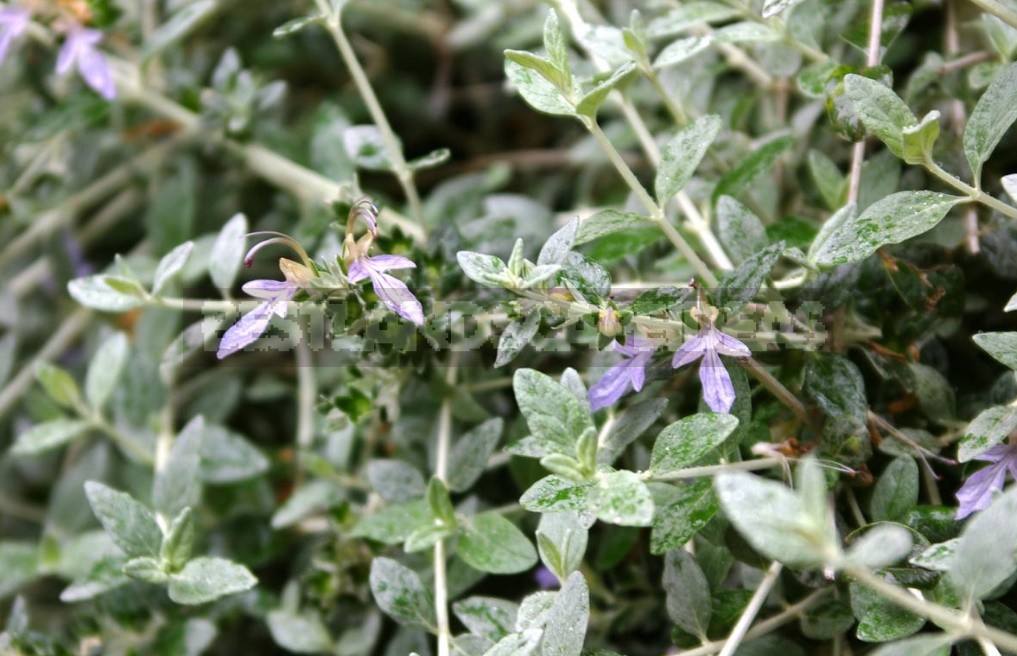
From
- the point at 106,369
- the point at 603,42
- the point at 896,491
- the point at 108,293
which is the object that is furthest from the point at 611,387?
the point at 106,369

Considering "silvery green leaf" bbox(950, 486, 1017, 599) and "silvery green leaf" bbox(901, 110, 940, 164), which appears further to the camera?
"silvery green leaf" bbox(901, 110, 940, 164)

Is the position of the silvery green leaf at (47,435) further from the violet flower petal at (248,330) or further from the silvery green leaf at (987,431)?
the silvery green leaf at (987,431)

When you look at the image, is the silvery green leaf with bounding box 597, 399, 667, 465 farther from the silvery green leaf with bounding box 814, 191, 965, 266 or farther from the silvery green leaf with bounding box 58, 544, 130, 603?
the silvery green leaf with bounding box 58, 544, 130, 603

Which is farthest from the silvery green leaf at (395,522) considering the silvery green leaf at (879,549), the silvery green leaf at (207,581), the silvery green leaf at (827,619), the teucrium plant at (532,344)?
the silvery green leaf at (879,549)

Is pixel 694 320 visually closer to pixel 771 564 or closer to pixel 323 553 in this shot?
pixel 771 564

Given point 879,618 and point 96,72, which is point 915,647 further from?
point 96,72

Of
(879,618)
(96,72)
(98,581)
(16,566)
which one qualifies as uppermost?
(96,72)

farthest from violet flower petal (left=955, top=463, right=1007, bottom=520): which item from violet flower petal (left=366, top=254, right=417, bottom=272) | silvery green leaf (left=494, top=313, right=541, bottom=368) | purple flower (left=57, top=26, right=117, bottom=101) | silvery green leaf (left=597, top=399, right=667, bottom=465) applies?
purple flower (left=57, top=26, right=117, bottom=101)
